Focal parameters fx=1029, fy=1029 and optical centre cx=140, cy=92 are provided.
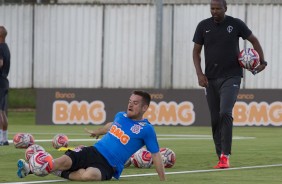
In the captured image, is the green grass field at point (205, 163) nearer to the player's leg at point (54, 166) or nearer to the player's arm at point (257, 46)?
the player's leg at point (54, 166)

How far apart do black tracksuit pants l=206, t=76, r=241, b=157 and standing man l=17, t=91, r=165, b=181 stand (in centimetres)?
267

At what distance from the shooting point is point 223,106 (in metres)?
14.6

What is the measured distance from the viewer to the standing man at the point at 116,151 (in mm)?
11703

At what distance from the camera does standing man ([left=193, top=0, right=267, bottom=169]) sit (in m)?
14.6

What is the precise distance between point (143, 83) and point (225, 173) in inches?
1116

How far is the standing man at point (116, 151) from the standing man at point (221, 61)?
2.78 m

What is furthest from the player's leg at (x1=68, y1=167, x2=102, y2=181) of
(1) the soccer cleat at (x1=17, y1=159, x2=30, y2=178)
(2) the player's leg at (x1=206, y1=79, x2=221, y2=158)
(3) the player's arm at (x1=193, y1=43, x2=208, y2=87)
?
(2) the player's leg at (x1=206, y1=79, x2=221, y2=158)

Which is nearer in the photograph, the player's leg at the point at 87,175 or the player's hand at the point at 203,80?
the player's leg at the point at 87,175

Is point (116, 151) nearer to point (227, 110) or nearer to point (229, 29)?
point (227, 110)

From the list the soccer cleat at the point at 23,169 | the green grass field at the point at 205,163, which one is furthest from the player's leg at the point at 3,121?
the soccer cleat at the point at 23,169

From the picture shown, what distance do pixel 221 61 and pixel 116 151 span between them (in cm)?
348

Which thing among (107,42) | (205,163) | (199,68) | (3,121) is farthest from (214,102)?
(107,42)

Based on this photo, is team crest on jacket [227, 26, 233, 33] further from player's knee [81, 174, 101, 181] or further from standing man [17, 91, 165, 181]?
player's knee [81, 174, 101, 181]

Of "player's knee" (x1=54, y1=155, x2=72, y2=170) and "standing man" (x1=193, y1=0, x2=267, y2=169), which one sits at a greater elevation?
"standing man" (x1=193, y1=0, x2=267, y2=169)
